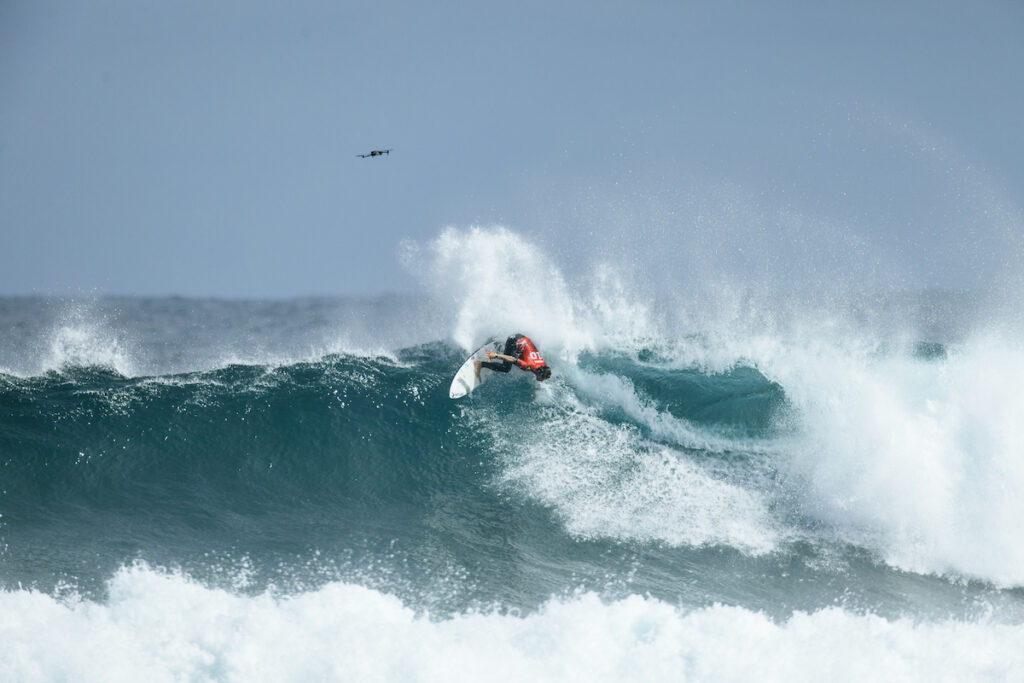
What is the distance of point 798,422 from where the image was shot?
13539 millimetres

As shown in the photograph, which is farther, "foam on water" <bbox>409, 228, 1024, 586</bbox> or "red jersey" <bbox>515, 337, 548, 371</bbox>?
"red jersey" <bbox>515, 337, 548, 371</bbox>

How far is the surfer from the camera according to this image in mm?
14516

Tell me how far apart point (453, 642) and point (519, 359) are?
23.1 feet

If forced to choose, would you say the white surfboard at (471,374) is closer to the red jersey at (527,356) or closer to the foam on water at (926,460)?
the red jersey at (527,356)

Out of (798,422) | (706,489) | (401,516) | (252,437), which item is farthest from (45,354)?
(798,422)

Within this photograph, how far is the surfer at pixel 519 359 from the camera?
1452 centimetres

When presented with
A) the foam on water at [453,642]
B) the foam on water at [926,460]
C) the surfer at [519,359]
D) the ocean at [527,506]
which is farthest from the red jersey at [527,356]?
the foam on water at [453,642]

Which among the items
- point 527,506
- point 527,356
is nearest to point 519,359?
point 527,356

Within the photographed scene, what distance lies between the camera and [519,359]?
581 inches

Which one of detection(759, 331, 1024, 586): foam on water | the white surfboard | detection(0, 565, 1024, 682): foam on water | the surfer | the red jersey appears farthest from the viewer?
→ the white surfboard

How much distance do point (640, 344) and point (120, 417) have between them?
10394 millimetres

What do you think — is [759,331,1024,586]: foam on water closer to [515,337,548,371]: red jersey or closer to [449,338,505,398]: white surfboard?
[515,337,548,371]: red jersey

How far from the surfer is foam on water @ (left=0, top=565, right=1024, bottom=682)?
19.2 feet

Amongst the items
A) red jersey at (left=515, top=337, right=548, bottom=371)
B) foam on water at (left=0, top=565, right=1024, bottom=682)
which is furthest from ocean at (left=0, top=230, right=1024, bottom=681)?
red jersey at (left=515, top=337, right=548, bottom=371)
